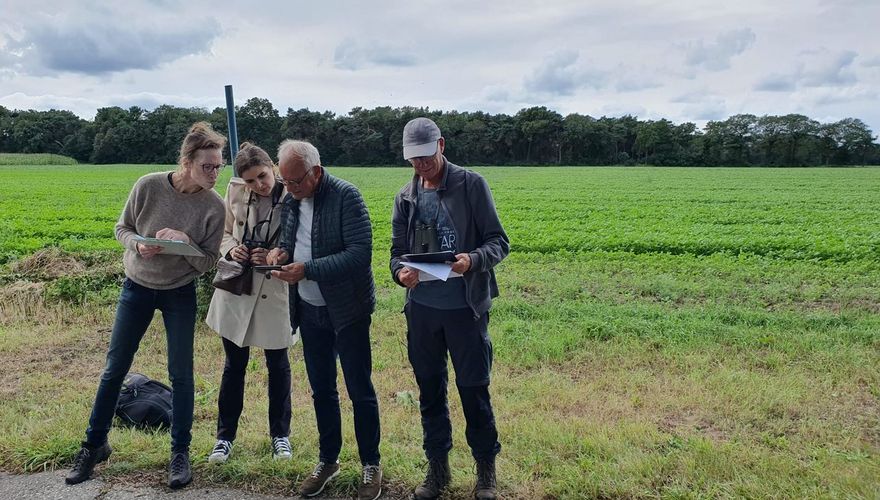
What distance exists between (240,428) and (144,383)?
2.97 ft

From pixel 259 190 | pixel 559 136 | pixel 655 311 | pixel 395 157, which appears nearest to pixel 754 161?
pixel 559 136

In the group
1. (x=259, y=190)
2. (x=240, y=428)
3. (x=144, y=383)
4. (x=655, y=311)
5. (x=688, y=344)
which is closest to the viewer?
(x=259, y=190)

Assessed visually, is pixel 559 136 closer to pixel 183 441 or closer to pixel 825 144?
pixel 825 144

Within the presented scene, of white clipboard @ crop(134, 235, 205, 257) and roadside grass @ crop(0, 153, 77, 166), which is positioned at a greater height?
white clipboard @ crop(134, 235, 205, 257)

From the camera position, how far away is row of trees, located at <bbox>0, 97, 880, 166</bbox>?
65.6 m

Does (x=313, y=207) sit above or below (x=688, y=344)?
above

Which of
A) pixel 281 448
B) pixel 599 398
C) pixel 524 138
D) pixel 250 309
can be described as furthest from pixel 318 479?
pixel 524 138

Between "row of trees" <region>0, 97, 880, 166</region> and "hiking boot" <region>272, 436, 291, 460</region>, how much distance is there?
57.7m

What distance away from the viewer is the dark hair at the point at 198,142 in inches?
141

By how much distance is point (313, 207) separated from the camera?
3.53m

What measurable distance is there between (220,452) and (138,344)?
826 mm

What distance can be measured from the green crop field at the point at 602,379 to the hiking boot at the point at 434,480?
116mm

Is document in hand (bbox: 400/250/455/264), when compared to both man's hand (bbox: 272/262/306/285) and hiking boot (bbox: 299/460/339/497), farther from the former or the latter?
hiking boot (bbox: 299/460/339/497)

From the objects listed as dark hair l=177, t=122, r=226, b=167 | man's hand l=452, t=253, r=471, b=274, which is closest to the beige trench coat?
dark hair l=177, t=122, r=226, b=167
